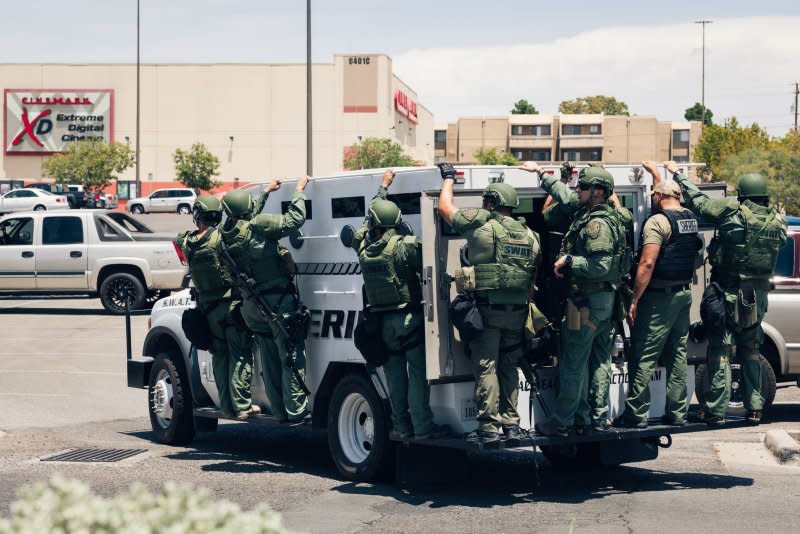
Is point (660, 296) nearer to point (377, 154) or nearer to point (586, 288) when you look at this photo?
point (586, 288)

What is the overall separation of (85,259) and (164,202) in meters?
52.8

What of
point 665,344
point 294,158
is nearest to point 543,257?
point 665,344

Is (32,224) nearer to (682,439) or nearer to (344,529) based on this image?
(682,439)

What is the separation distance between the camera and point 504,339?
28.9 ft

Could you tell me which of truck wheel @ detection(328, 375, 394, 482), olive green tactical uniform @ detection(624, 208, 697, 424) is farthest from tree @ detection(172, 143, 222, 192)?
olive green tactical uniform @ detection(624, 208, 697, 424)

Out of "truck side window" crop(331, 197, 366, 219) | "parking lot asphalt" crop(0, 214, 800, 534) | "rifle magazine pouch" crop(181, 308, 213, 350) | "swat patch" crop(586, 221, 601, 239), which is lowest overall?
"parking lot asphalt" crop(0, 214, 800, 534)

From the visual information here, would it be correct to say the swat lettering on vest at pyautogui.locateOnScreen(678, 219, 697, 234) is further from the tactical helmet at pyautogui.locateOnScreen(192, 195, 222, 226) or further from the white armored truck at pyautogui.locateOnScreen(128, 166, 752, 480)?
the tactical helmet at pyautogui.locateOnScreen(192, 195, 222, 226)

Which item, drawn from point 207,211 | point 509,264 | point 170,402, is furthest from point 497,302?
point 170,402

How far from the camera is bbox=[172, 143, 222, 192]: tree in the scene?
93188mm

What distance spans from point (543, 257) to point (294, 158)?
93439 mm

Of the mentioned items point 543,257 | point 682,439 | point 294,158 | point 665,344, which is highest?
point 294,158

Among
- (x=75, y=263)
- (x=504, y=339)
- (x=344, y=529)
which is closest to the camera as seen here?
(x=344, y=529)

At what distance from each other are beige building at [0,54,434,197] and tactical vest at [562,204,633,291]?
3653 inches

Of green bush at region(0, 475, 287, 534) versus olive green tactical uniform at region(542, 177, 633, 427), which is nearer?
green bush at region(0, 475, 287, 534)
